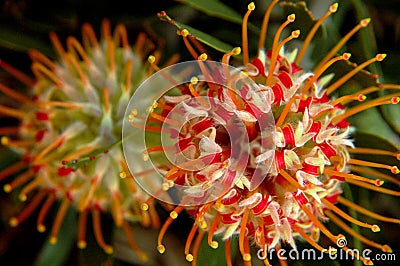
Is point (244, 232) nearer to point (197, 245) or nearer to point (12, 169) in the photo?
point (197, 245)

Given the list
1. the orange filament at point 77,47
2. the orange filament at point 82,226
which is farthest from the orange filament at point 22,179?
the orange filament at point 77,47

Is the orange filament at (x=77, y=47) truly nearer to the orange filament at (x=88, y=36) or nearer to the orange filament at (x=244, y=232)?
the orange filament at (x=88, y=36)

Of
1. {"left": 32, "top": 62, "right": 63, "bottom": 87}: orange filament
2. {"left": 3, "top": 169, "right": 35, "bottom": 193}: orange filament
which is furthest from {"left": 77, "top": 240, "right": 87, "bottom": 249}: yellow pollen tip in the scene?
{"left": 32, "top": 62, "right": 63, "bottom": 87}: orange filament

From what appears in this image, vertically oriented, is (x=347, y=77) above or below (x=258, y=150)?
above

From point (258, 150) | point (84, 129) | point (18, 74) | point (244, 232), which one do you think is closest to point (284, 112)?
point (258, 150)

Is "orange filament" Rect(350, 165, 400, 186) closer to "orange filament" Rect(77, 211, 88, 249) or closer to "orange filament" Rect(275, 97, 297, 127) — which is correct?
"orange filament" Rect(275, 97, 297, 127)

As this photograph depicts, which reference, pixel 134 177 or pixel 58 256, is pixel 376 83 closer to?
pixel 134 177
